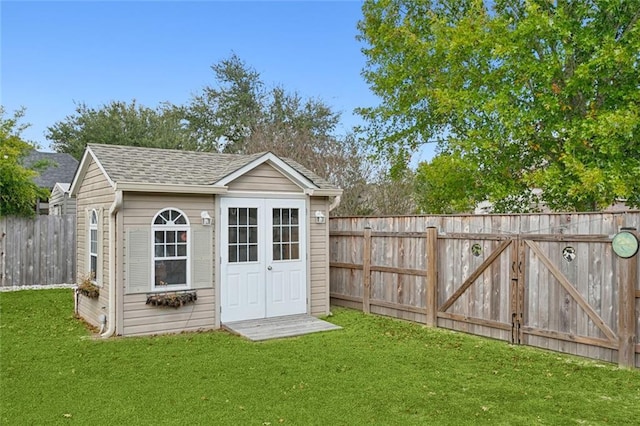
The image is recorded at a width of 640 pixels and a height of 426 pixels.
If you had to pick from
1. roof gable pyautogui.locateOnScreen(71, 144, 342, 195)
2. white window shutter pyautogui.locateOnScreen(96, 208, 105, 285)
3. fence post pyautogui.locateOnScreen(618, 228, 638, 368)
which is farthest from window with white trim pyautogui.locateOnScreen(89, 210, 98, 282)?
fence post pyautogui.locateOnScreen(618, 228, 638, 368)

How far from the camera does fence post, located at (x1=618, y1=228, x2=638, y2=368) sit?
5242 mm

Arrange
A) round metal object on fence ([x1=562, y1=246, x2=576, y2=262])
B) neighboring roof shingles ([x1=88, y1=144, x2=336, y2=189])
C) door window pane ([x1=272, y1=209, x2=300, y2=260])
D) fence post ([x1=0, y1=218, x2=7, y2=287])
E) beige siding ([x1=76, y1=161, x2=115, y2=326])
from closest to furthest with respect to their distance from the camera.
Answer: round metal object on fence ([x1=562, y1=246, x2=576, y2=262]), neighboring roof shingles ([x1=88, y1=144, x2=336, y2=189]), beige siding ([x1=76, y1=161, x2=115, y2=326]), door window pane ([x1=272, y1=209, x2=300, y2=260]), fence post ([x1=0, y1=218, x2=7, y2=287])

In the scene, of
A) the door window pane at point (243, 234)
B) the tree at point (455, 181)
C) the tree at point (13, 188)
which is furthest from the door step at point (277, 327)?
the tree at point (13, 188)

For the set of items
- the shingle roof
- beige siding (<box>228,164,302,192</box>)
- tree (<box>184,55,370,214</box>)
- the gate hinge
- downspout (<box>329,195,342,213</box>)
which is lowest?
Answer: the gate hinge

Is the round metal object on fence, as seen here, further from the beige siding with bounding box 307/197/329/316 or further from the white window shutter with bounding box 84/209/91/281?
the white window shutter with bounding box 84/209/91/281

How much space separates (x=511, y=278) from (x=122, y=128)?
23213mm

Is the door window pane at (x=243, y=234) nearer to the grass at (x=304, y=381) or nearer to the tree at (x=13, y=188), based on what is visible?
the grass at (x=304, y=381)

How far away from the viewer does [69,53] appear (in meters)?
13.4

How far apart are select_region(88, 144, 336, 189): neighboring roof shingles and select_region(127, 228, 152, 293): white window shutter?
787mm

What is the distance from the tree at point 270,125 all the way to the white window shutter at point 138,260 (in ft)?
29.1

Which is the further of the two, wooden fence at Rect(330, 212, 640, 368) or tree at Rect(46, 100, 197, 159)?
tree at Rect(46, 100, 197, 159)

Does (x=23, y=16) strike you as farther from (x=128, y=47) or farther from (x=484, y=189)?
(x=484, y=189)

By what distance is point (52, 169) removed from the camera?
1806 cm

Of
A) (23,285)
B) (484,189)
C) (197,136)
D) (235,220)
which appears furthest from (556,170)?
(197,136)
